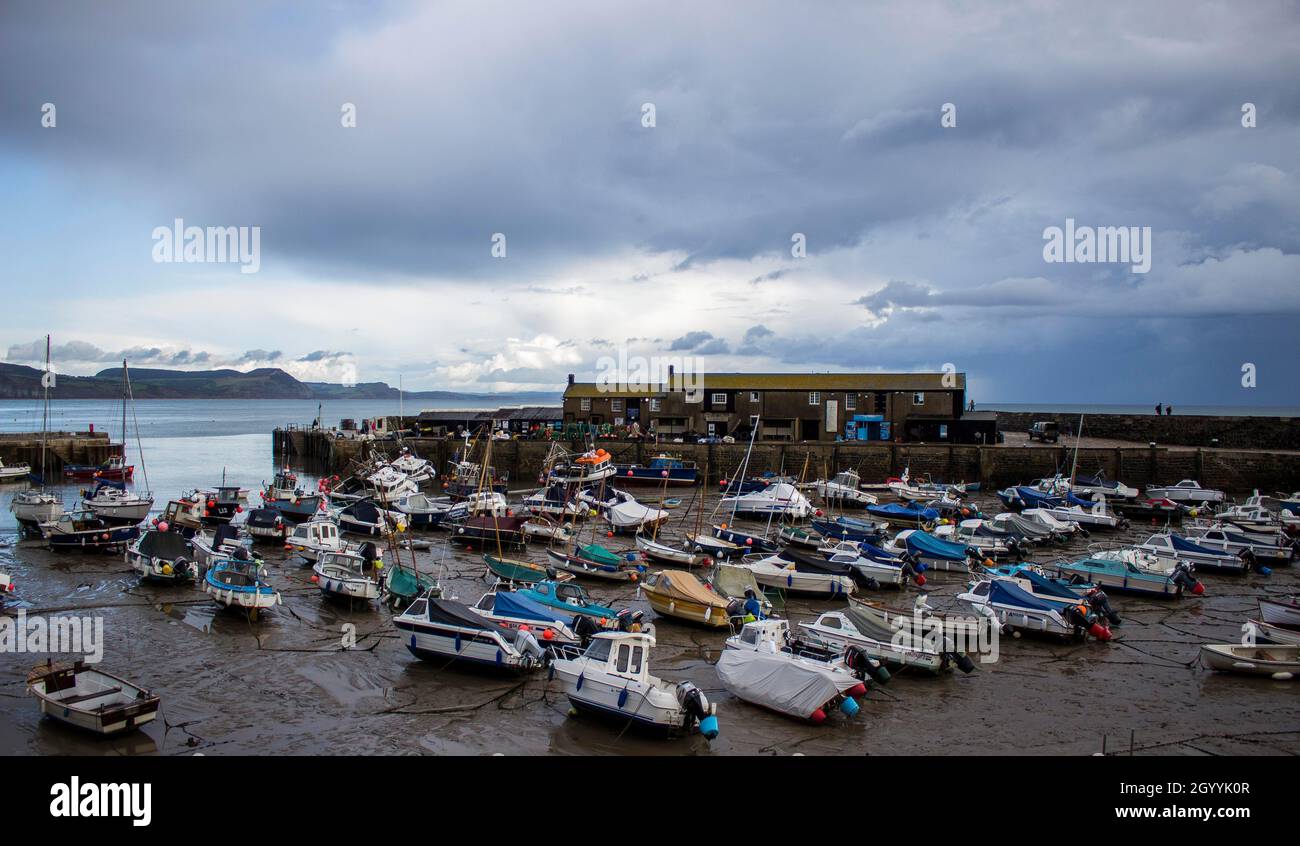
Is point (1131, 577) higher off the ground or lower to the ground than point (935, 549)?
lower

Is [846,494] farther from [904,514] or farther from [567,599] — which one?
[567,599]

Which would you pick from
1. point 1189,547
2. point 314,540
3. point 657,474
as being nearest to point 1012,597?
point 1189,547

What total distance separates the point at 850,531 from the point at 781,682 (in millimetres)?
16967

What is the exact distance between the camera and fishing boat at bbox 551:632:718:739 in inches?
529

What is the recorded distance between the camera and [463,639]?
1647 centimetres

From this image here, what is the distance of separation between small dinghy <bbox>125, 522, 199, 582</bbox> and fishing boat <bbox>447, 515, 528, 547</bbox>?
9.20 m

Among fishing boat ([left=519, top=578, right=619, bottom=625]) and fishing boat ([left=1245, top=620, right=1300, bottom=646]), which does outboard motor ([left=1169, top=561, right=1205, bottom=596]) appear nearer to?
fishing boat ([left=1245, top=620, right=1300, bottom=646])

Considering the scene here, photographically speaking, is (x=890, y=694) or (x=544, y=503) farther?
(x=544, y=503)

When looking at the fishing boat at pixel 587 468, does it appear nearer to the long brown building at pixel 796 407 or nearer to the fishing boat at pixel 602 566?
the long brown building at pixel 796 407

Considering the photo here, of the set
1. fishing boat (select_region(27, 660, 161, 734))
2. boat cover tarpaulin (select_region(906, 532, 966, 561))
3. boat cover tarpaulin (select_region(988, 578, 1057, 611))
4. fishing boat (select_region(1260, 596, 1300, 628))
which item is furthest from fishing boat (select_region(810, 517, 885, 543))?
fishing boat (select_region(27, 660, 161, 734))
